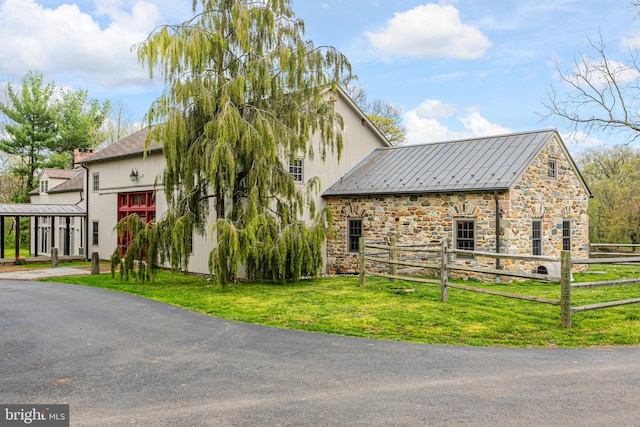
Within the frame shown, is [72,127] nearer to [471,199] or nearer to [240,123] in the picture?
[240,123]

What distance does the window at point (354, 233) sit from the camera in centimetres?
1791

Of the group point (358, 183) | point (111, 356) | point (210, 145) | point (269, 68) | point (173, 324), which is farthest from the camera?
point (358, 183)

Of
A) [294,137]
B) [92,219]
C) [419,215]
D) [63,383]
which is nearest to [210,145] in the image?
[294,137]

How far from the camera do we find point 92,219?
24.0 meters

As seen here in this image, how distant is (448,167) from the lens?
1667cm

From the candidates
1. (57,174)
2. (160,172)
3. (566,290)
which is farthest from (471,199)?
(57,174)

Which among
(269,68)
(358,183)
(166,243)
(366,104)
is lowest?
(166,243)

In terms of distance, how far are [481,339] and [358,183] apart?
11.0 metres

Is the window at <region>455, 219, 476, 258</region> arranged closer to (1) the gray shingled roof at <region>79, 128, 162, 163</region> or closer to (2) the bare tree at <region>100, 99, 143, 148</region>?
(1) the gray shingled roof at <region>79, 128, 162, 163</region>

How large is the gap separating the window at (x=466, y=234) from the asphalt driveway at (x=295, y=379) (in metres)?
8.18

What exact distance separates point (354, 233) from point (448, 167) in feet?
13.3

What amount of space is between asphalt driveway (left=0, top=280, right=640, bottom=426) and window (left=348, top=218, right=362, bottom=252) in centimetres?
988

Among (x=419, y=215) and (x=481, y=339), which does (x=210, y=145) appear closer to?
(x=419, y=215)

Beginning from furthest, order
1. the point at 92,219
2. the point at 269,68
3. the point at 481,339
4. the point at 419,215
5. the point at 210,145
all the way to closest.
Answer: the point at 92,219 → the point at 419,215 → the point at 269,68 → the point at 210,145 → the point at 481,339
